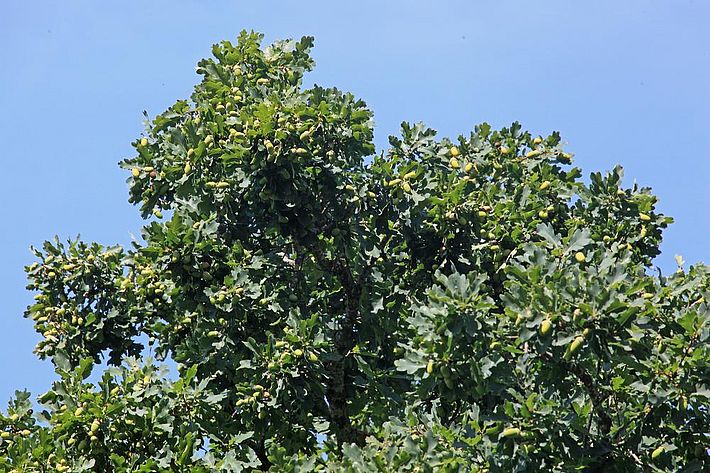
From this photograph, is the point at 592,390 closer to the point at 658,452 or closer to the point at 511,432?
the point at 658,452

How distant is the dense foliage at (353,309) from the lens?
1114 cm

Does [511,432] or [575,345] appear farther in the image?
[511,432]

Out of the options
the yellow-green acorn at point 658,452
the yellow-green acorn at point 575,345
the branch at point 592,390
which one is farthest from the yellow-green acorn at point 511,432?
the yellow-green acorn at point 658,452

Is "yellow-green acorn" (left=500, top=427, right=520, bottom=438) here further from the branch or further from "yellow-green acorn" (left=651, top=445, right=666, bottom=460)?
"yellow-green acorn" (left=651, top=445, right=666, bottom=460)

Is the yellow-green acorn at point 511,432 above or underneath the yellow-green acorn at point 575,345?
underneath

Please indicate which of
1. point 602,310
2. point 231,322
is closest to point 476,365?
point 602,310

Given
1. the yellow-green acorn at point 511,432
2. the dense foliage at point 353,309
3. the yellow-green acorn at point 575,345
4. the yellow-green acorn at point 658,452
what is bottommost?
the yellow-green acorn at point 658,452

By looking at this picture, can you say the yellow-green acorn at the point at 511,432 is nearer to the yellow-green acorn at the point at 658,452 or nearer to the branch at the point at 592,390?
the branch at the point at 592,390

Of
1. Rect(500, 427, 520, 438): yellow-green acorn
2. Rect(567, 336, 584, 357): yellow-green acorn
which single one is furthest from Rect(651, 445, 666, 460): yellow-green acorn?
Rect(567, 336, 584, 357): yellow-green acorn

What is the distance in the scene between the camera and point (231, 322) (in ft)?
44.9

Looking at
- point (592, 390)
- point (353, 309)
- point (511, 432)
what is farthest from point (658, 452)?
point (353, 309)

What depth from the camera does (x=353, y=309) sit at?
14961mm

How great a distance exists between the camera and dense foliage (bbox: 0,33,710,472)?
11.1m

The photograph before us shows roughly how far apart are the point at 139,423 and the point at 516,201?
627cm
